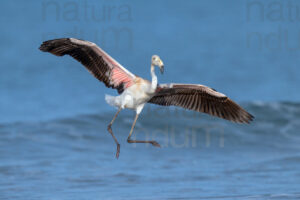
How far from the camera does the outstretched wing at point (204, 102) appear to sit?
14680 mm

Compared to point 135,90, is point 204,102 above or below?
below

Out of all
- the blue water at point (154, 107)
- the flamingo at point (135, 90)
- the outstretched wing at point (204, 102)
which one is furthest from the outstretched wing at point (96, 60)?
the blue water at point (154, 107)

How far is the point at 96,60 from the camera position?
14.6 metres

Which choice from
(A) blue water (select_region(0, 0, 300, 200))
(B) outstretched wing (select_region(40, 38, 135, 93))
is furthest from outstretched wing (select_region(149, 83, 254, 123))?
(A) blue water (select_region(0, 0, 300, 200))

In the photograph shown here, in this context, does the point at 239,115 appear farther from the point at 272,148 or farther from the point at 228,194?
the point at 272,148

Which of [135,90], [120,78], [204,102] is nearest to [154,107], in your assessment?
[204,102]

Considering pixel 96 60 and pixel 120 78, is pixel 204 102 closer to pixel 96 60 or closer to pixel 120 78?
pixel 120 78

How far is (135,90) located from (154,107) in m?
17.0

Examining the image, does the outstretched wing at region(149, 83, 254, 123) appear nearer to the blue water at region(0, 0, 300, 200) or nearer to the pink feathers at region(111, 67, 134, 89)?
the pink feathers at region(111, 67, 134, 89)

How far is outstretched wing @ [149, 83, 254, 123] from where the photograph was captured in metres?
14.7

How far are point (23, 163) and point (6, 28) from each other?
77.2 feet

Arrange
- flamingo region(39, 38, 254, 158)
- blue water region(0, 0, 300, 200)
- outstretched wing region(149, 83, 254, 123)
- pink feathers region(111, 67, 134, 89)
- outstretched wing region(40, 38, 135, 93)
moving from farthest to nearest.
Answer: blue water region(0, 0, 300, 200)
outstretched wing region(149, 83, 254, 123)
pink feathers region(111, 67, 134, 89)
outstretched wing region(40, 38, 135, 93)
flamingo region(39, 38, 254, 158)

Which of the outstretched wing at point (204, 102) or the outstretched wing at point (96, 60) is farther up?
the outstretched wing at point (96, 60)

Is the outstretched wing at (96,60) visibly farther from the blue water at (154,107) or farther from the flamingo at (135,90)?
the blue water at (154,107)
